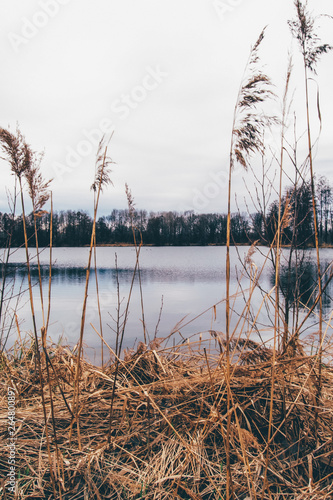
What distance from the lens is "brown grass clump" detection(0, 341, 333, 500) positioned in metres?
1.56

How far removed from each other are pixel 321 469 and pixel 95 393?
4.49 feet

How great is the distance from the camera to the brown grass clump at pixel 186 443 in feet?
5.11

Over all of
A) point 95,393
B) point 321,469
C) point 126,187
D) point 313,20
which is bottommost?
point 321,469

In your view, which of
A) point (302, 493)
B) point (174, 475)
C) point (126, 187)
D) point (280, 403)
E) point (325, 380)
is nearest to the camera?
point (302, 493)

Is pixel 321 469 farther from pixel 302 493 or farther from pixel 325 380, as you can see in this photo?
pixel 325 380

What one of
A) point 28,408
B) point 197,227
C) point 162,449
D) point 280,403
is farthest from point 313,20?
point 197,227

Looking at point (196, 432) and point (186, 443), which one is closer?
point (186, 443)

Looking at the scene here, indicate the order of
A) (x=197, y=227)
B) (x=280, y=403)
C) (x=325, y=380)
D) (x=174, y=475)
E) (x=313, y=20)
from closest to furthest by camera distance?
(x=174, y=475) → (x=313, y=20) → (x=280, y=403) → (x=325, y=380) → (x=197, y=227)

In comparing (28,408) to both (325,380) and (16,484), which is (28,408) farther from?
(325,380)

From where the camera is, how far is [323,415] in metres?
1.86

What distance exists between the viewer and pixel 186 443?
1.57 m

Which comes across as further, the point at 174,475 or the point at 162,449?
the point at 162,449

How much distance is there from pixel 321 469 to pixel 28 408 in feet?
5.96

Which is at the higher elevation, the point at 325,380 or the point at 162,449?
the point at 325,380
